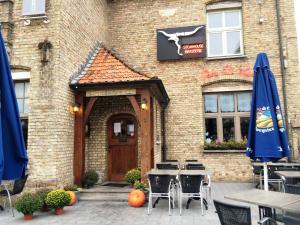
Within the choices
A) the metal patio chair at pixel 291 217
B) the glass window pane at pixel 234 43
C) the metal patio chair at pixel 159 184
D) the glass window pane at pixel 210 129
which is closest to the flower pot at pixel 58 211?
the metal patio chair at pixel 159 184

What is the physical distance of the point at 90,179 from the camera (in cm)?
835

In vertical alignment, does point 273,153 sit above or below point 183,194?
above

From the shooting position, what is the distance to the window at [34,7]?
780 cm

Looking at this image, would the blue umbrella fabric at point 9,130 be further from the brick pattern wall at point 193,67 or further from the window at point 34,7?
the brick pattern wall at point 193,67

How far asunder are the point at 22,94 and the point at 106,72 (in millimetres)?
2499

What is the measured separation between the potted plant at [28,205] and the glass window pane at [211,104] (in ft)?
23.0

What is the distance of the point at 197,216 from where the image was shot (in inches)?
232

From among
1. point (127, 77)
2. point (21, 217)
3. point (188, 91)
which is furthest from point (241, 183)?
point (21, 217)

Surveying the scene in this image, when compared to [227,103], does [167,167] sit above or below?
below

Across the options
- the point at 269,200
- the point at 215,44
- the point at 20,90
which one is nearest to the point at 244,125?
the point at 215,44

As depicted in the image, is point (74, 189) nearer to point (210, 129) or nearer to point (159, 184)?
point (159, 184)

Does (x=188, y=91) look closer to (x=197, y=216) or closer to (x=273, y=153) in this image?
(x=197, y=216)

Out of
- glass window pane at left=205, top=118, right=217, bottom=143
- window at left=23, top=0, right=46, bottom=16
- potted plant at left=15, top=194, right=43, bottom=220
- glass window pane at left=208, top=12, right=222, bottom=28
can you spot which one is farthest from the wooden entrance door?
glass window pane at left=208, top=12, right=222, bottom=28

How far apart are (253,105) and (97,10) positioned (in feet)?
26.0
